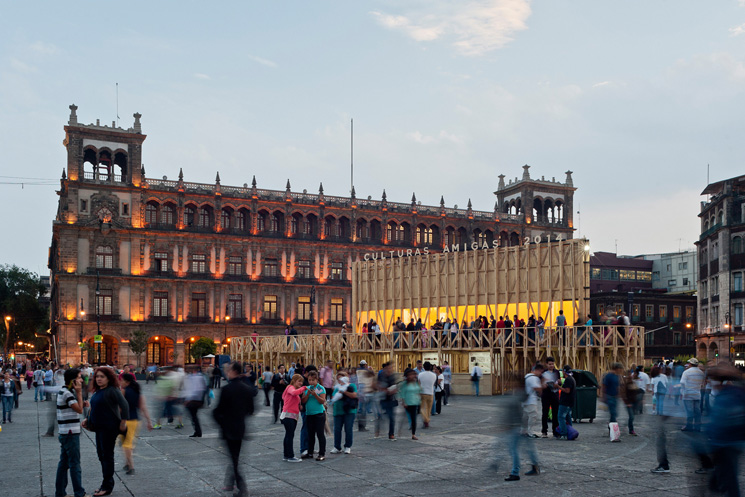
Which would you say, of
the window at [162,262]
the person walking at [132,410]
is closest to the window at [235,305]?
the window at [162,262]

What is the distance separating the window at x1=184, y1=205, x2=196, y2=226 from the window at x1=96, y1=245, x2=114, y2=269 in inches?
300

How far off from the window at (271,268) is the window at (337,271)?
19.1 feet

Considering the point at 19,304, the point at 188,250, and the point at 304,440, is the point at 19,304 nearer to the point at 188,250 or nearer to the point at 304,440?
the point at 188,250

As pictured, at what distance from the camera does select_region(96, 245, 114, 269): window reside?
Answer: 72500 mm

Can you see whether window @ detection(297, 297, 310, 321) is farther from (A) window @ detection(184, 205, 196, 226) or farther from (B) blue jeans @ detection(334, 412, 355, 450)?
(B) blue jeans @ detection(334, 412, 355, 450)

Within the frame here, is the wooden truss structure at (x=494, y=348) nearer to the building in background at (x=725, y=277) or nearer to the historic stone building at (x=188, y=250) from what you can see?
the historic stone building at (x=188, y=250)

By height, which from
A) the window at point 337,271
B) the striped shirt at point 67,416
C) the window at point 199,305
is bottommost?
the striped shirt at point 67,416

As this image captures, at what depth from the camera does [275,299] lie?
259ft

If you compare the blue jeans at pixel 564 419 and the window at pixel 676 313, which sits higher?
the window at pixel 676 313

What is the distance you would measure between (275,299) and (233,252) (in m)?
6.15

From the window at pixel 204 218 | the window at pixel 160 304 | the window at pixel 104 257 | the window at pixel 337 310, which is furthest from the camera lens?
the window at pixel 337 310

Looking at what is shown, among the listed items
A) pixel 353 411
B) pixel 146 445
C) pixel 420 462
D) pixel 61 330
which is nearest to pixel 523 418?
pixel 420 462

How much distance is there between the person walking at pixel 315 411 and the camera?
50.9 feet

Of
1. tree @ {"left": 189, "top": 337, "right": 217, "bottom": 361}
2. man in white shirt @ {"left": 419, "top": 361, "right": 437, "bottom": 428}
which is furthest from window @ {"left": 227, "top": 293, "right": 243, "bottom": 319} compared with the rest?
man in white shirt @ {"left": 419, "top": 361, "right": 437, "bottom": 428}
